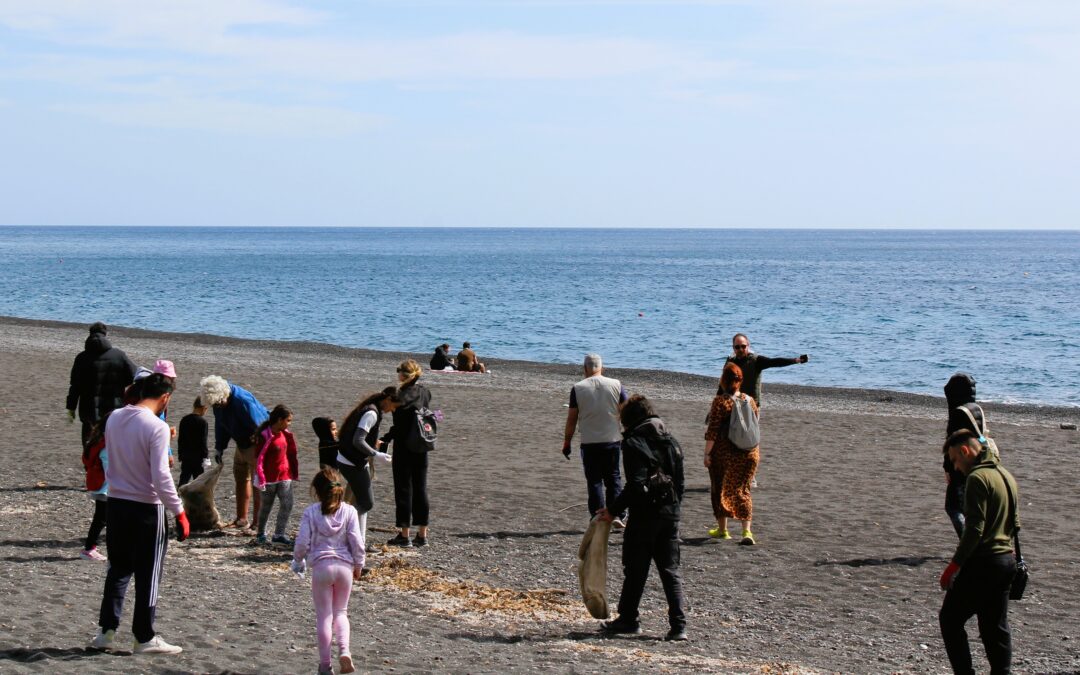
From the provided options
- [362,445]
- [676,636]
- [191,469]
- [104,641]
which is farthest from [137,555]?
[191,469]

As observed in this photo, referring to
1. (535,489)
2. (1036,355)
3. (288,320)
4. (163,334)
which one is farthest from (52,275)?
(535,489)

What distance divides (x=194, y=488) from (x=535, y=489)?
15.2 ft

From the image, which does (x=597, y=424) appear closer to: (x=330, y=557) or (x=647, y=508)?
(x=647, y=508)

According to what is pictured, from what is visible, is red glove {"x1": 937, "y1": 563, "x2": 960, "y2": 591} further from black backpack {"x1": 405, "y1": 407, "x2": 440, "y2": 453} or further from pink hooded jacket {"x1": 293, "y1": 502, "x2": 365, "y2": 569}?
black backpack {"x1": 405, "y1": 407, "x2": 440, "y2": 453}

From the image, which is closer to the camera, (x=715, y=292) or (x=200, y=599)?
(x=200, y=599)

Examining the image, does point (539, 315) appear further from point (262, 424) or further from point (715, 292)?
point (262, 424)

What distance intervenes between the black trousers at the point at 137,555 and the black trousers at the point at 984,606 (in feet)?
15.6

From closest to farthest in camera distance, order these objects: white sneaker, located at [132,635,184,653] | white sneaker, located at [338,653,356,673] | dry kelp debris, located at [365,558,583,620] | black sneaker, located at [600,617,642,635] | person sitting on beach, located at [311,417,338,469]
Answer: white sneaker, located at [338,653,356,673] → white sneaker, located at [132,635,184,653] → black sneaker, located at [600,617,642,635] → dry kelp debris, located at [365,558,583,620] → person sitting on beach, located at [311,417,338,469]

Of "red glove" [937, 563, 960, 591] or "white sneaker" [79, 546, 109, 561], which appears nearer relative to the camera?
"red glove" [937, 563, 960, 591]

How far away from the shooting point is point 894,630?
897 centimetres

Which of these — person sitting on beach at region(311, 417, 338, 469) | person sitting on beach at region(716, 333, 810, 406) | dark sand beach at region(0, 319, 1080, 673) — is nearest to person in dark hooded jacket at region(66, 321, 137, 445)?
dark sand beach at region(0, 319, 1080, 673)

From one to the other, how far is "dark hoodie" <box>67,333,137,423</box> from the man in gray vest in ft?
15.4

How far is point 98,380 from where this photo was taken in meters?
12.0

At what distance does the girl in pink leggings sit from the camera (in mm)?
7125
